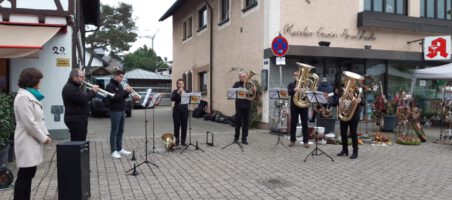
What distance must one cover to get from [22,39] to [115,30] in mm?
30253

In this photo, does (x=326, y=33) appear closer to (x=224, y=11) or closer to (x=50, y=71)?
(x=224, y=11)

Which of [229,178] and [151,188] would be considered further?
[229,178]

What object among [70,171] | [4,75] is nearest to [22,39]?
[4,75]

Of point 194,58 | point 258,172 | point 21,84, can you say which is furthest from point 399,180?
point 194,58

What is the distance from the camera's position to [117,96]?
7.64 metres

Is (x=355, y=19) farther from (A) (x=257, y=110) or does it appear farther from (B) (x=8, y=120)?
(B) (x=8, y=120)

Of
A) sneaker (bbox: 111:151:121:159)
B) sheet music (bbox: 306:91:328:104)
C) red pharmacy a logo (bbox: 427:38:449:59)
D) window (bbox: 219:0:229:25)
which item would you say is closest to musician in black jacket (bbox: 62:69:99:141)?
sneaker (bbox: 111:151:121:159)

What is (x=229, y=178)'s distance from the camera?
6.41 m

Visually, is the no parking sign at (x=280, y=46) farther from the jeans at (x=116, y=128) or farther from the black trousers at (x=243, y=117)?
the jeans at (x=116, y=128)

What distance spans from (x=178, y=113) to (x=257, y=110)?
4705 mm

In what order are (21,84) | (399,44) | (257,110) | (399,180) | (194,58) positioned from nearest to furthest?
(21,84)
(399,180)
(257,110)
(399,44)
(194,58)

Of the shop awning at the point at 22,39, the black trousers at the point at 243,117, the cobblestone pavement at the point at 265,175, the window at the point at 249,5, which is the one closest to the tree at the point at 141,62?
the window at the point at 249,5

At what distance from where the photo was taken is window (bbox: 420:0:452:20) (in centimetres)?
1520

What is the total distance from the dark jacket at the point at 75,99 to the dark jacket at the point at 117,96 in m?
1.17
